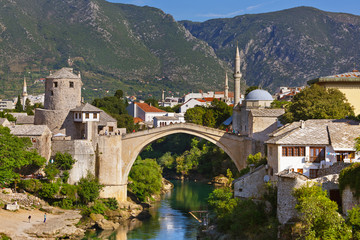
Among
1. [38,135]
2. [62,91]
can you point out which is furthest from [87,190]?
[62,91]

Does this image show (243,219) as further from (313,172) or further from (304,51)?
(304,51)

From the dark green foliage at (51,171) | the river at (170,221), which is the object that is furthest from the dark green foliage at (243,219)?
the dark green foliage at (51,171)

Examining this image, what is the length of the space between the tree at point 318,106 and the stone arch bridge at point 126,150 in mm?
7462

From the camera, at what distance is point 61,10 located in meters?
164

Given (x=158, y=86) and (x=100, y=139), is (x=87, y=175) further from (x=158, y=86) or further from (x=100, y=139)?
(x=158, y=86)

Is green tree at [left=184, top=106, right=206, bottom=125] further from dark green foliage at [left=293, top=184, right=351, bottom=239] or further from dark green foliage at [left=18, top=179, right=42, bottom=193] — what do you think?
dark green foliage at [left=293, top=184, right=351, bottom=239]

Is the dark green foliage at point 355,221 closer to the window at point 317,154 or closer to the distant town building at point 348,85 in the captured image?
the window at point 317,154

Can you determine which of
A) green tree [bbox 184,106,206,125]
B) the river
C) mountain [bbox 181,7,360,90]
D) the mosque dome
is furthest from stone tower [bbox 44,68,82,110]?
mountain [bbox 181,7,360,90]

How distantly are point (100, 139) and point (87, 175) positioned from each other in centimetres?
347

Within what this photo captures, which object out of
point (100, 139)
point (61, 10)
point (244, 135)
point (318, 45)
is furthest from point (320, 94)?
point (318, 45)

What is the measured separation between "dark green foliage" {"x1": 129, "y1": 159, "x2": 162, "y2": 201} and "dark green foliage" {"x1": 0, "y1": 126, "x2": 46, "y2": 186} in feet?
34.6

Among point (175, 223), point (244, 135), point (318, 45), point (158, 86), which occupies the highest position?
point (318, 45)

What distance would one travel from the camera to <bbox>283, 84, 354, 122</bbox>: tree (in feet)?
142

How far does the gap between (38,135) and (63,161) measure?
305 cm
